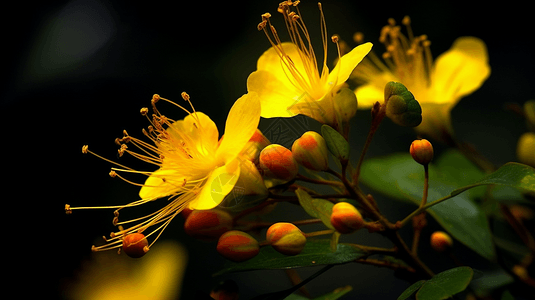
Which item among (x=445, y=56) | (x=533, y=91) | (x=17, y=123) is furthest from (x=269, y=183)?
(x=533, y=91)

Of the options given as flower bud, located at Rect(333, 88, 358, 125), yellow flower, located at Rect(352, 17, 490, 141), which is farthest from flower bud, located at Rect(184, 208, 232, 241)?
yellow flower, located at Rect(352, 17, 490, 141)

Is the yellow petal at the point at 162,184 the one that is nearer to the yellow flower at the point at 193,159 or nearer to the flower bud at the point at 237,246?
the yellow flower at the point at 193,159

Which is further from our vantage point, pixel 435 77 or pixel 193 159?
pixel 435 77

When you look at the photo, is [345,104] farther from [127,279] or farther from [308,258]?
[127,279]

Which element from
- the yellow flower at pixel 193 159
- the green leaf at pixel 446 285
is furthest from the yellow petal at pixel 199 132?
the green leaf at pixel 446 285

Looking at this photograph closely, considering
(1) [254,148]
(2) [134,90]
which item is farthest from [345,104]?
(2) [134,90]

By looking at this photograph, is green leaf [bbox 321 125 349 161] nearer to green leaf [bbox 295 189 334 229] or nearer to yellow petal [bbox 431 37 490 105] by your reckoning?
green leaf [bbox 295 189 334 229]

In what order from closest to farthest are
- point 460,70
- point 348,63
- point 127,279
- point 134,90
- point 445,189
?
point 348,63
point 445,189
point 460,70
point 127,279
point 134,90
